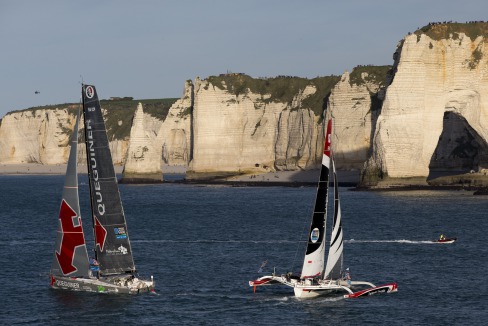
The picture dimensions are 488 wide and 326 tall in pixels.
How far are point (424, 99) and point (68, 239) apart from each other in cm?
6608

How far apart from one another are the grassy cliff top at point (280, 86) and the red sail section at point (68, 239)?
340ft

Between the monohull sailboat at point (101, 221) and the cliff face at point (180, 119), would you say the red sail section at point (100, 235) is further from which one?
the cliff face at point (180, 119)

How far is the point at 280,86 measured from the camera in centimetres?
15525

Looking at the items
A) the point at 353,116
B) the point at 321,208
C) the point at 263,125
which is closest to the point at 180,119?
the point at 263,125

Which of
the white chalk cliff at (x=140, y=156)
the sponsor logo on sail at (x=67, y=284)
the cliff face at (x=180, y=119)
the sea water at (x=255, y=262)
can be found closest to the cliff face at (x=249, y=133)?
the white chalk cliff at (x=140, y=156)

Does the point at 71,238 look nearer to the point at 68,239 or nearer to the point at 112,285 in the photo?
the point at 68,239

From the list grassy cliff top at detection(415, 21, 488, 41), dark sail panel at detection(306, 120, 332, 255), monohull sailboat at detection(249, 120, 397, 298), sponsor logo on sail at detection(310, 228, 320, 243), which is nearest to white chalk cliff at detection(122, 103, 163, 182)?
grassy cliff top at detection(415, 21, 488, 41)

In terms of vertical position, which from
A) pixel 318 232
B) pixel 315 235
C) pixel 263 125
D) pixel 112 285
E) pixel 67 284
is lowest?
pixel 67 284

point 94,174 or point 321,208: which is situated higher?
point 94,174

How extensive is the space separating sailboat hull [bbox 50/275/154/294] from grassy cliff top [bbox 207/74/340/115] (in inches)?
4107

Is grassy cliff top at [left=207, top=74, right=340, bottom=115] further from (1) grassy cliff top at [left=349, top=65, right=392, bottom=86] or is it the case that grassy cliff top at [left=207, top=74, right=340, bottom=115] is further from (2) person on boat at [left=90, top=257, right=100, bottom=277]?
(2) person on boat at [left=90, top=257, right=100, bottom=277]

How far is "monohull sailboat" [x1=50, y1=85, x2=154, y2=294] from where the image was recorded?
134 feet

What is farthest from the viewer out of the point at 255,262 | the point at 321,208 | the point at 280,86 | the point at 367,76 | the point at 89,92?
the point at 280,86

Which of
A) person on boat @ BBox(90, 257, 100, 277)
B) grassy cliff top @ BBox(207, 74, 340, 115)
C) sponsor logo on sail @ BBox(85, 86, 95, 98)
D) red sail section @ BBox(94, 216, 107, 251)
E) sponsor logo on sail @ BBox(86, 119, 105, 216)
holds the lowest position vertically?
person on boat @ BBox(90, 257, 100, 277)
